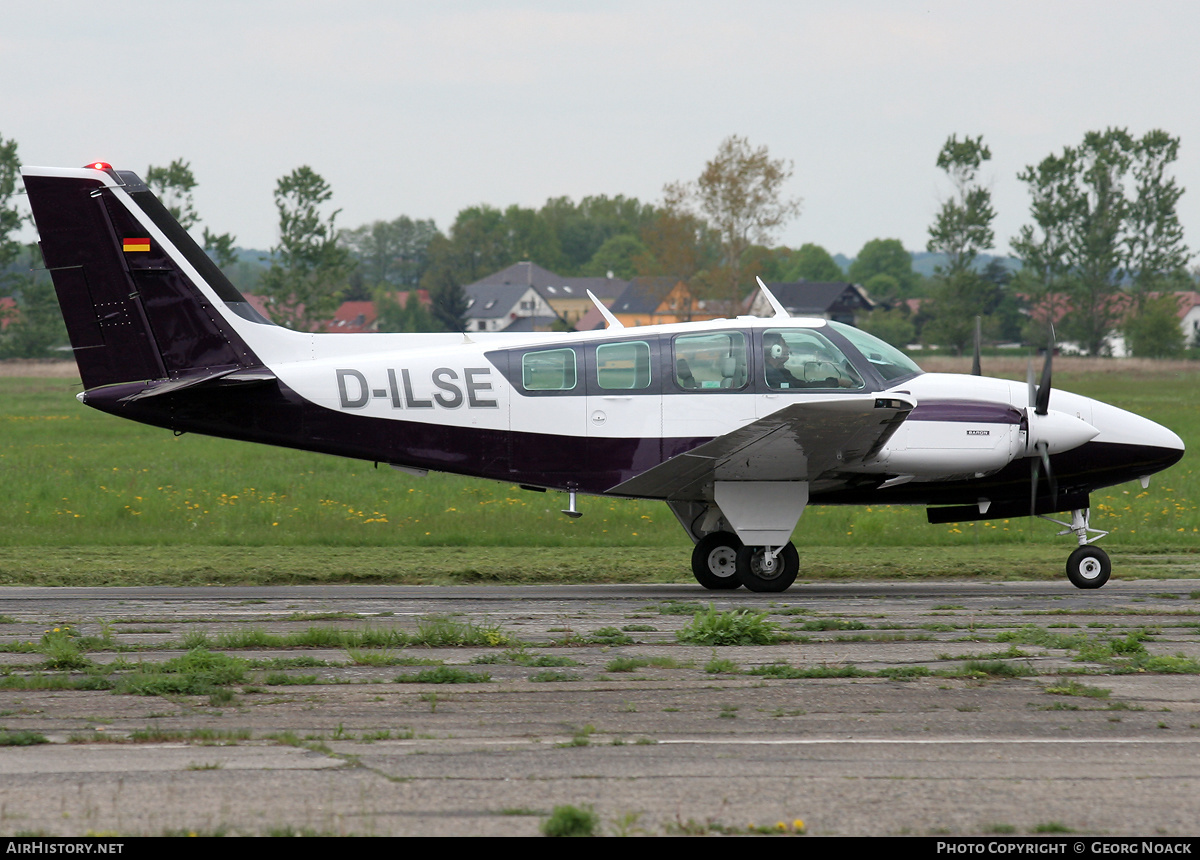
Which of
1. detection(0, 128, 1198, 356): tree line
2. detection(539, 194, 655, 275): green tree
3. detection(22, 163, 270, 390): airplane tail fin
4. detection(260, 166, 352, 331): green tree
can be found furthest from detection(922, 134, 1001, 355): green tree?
detection(539, 194, 655, 275): green tree

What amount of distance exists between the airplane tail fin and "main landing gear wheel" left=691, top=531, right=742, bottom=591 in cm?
557

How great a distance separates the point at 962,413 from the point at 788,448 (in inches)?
83.3

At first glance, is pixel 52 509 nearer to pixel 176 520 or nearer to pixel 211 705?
pixel 176 520

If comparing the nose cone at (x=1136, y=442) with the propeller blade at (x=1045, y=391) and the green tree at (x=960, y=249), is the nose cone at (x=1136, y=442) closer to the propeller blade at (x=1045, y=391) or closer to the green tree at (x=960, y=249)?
the propeller blade at (x=1045, y=391)

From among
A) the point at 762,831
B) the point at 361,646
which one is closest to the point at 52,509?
the point at 361,646

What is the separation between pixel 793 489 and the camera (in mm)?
13109

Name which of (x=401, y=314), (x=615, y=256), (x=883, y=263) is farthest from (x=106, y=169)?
(x=883, y=263)

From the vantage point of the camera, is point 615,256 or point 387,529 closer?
point 387,529

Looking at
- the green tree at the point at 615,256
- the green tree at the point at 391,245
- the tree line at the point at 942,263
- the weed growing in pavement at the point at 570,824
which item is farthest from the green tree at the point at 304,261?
the green tree at the point at 391,245

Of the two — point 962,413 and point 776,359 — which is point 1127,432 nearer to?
point 962,413

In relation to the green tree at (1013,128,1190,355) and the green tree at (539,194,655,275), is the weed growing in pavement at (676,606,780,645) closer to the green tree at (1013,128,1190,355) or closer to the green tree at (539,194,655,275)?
the green tree at (1013,128,1190,355)

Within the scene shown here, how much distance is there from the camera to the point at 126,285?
13.6 meters

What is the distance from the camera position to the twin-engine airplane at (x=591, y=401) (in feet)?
42.9

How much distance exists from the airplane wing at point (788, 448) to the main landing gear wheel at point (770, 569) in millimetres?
836
